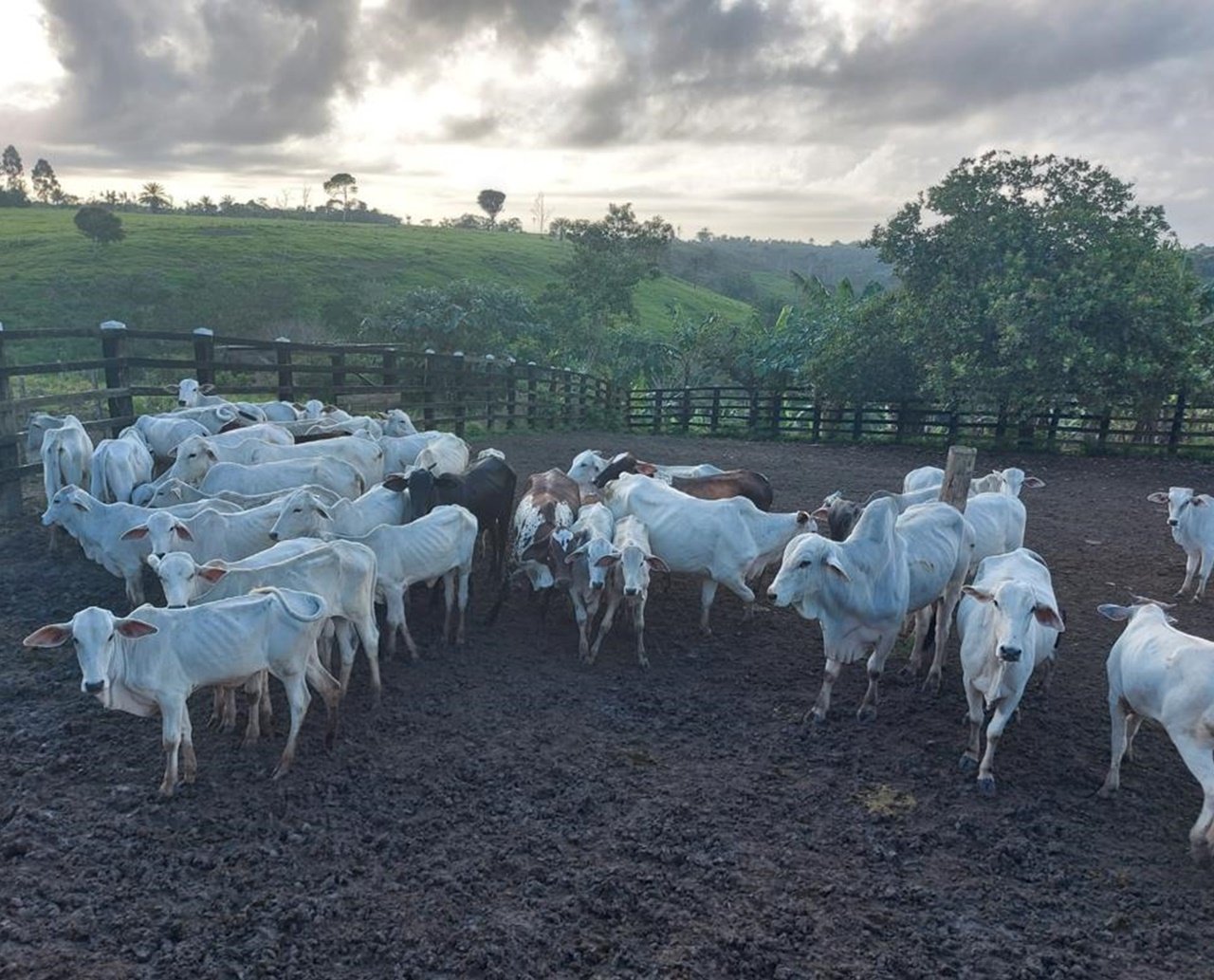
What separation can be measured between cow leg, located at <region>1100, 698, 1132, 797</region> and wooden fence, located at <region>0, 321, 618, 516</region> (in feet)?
34.9

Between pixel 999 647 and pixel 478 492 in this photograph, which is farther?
pixel 478 492

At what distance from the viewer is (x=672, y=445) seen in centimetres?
2038

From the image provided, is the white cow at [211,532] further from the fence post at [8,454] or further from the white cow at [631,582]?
the fence post at [8,454]

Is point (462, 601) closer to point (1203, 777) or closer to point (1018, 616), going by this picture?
point (1018, 616)

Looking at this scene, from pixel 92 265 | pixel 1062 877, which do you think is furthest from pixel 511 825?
pixel 92 265

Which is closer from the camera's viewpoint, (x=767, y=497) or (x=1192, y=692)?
(x=1192, y=692)

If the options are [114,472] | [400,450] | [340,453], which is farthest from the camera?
[400,450]

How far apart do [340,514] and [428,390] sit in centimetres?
993

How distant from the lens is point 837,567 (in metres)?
6.40

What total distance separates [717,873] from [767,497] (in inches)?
248

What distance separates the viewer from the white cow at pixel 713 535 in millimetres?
8406

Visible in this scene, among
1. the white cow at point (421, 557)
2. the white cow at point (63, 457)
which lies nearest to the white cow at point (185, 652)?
the white cow at point (421, 557)

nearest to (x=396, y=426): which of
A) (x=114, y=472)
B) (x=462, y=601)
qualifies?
(x=114, y=472)

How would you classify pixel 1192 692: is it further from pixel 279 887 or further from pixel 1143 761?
pixel 279 887
